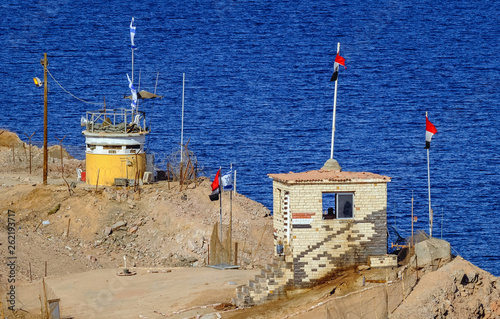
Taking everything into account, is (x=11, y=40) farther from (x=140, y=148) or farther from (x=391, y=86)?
(x=140, y=148)

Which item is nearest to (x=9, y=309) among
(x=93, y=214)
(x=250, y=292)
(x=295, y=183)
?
(x=250, y=292)

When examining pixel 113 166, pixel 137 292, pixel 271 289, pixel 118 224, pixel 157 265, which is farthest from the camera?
pixel 113 166

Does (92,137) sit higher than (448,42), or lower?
lower

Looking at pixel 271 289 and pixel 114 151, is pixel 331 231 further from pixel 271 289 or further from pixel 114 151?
pixel 114 151

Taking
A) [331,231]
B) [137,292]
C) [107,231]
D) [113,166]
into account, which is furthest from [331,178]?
[113,166]

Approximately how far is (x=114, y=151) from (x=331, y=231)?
84.7 feet

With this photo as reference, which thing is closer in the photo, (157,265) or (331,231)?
(331,231)

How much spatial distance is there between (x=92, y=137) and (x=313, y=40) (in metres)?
105

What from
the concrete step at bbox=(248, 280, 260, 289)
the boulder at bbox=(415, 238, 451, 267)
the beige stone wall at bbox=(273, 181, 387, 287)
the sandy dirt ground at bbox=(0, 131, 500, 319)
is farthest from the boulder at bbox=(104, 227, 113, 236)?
the boulder at bbox=(415, 238, 451, 267)

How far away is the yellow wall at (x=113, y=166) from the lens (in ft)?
233

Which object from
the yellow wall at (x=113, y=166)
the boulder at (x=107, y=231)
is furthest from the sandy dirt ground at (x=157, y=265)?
the yellow wall at (x=113, y=166)

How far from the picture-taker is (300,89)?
14962 centimetres

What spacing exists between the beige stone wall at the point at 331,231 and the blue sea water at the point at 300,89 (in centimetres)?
3674

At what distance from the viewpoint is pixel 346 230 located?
159ft
